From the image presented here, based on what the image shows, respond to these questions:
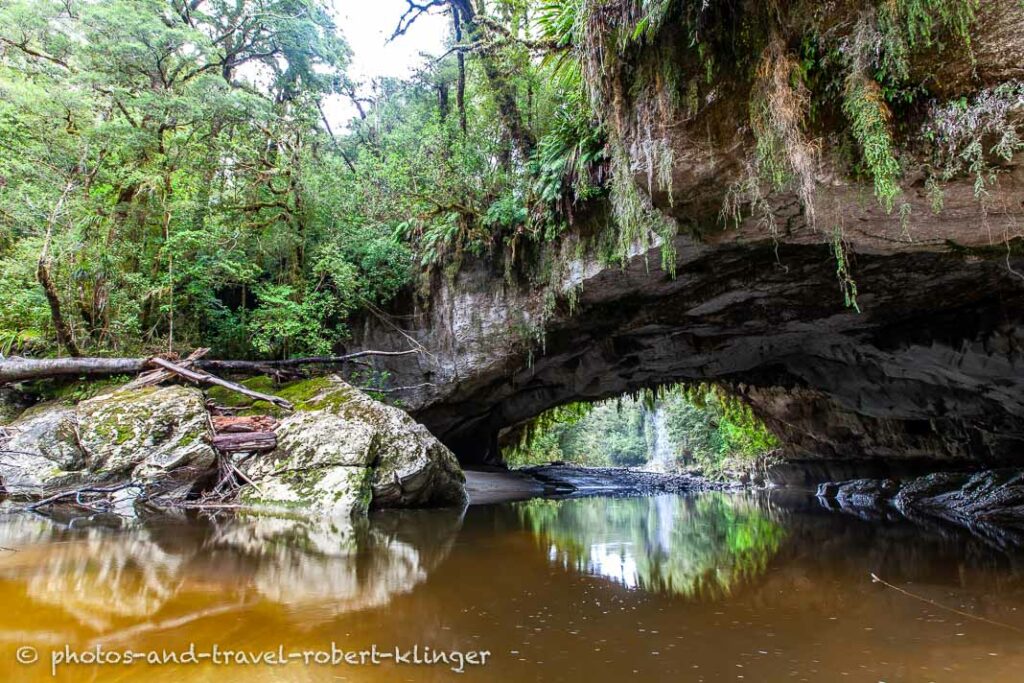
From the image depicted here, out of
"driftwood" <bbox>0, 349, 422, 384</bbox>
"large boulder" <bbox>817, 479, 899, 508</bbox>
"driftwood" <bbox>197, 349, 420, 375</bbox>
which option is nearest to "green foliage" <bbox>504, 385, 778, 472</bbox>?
"large boulder" <bbox>817, 479, 899, 508</bbox>

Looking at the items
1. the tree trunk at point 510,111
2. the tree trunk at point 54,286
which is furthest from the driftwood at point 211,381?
the tree trunk at point 510,111

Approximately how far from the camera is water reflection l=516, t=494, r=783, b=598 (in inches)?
157

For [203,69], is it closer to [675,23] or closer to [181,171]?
[181,171]

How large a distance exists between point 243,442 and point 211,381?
200 centimetres

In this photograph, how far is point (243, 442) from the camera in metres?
8.37

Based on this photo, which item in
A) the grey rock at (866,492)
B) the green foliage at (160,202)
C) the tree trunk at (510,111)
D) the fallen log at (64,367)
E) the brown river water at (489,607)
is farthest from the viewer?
the grey rock at (866,492)

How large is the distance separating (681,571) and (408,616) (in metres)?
2.40

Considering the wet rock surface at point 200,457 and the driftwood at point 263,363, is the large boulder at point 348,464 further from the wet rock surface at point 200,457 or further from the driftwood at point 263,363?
the driftwood at point 263,363

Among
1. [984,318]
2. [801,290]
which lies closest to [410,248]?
[801,290]

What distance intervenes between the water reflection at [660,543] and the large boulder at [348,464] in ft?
5.71

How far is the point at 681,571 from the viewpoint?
4238 millimetres

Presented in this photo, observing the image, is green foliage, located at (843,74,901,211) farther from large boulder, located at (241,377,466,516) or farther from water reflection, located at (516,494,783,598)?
large boulder, located at (241,377,466,516)

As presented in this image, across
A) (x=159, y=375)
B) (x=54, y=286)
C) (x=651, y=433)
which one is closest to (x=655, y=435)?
(x=651, y=433)

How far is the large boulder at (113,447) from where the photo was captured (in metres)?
7.70
